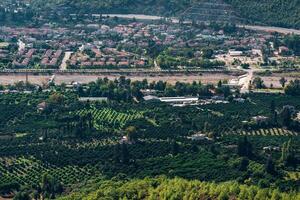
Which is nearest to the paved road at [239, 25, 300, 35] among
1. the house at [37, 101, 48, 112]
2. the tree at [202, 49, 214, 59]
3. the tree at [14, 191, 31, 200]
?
the tree at [202, 49, 214, 59]

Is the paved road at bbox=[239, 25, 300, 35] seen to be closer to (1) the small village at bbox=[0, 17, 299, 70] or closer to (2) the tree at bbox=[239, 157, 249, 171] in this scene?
(1) the small village at bbox=[0, 17, 299, 70]

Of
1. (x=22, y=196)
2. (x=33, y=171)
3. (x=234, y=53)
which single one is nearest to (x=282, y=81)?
(x=234, y=53)

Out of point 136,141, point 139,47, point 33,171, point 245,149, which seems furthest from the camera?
point 139,47

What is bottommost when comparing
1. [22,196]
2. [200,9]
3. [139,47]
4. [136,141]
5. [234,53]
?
[22,196]

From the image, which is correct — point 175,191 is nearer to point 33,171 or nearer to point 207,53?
point 33,171

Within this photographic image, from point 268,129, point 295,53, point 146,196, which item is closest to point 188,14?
point 295,53

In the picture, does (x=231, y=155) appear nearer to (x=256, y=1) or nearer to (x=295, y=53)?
(x=295, y=53)
